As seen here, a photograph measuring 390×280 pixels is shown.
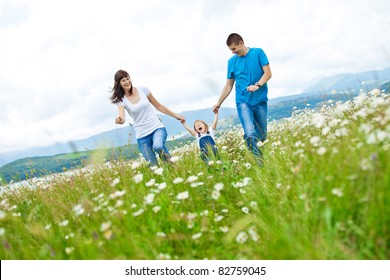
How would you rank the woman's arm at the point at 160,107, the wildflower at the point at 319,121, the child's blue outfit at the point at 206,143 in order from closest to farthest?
the wildflower at the point at 319,121
the child's blue outfit at the point at 206,143
the woman's arm at the point at 160,107

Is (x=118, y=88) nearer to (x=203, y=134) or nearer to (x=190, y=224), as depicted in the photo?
(x=203, y=134)

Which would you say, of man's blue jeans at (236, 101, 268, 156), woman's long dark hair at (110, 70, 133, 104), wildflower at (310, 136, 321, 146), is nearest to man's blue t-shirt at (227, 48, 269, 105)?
man's blue jeans at (236, 101, 268, 156)

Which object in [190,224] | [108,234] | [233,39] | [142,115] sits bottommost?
[190,224]

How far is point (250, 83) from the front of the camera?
288 inches

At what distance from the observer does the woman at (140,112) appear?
7.29m

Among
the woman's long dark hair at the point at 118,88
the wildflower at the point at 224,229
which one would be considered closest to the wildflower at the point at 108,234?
the wildflower at the point at 224,229

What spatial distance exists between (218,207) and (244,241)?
1053mm

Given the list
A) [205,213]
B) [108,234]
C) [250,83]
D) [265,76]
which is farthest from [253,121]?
[108,234]

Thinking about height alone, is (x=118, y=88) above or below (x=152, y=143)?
above

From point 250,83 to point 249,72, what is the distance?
0.20 metres

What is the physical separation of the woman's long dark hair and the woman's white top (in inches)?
3.6

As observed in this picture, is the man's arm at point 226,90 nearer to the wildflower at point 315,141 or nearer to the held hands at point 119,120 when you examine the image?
the held hands at point 119,120

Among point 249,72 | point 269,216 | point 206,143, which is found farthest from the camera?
point 249,72
